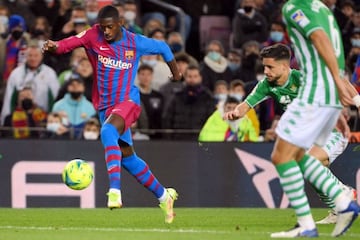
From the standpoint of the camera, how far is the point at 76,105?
18.3m

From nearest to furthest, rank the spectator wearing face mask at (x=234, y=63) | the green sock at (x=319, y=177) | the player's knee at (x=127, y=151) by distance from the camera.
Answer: the green sock at (x=319, y=177) → the player's knee at (x=127, y=151) → the spectator wearing face mask at (x=234, y=63)

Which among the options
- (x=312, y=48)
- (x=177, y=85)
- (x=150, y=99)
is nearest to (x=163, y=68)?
(x=177, y=85)

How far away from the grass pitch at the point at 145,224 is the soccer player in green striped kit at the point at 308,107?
57 centimetres

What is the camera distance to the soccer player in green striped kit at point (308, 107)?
10109 mm

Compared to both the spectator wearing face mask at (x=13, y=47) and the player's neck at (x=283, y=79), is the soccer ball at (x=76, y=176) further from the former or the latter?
the spectator wearing face mask at (x=13, y=47)

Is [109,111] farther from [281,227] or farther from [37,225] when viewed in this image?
[281,227]

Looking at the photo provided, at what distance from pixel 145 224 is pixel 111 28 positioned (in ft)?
7.01

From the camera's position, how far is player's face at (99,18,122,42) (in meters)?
12.7

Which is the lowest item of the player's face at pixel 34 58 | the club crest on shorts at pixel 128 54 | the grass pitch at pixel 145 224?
the grass pitch at pixel 145 224

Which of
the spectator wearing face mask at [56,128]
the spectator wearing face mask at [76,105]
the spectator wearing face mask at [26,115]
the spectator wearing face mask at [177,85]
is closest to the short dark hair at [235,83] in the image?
the spectator wearing face mask at [177,85]

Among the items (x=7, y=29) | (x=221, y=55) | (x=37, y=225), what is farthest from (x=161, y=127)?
(x=37, y=225)

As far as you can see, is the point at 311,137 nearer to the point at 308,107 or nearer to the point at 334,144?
the point at 308,107

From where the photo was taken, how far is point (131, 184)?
1672cm

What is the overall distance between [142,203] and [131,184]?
12.2 inches
